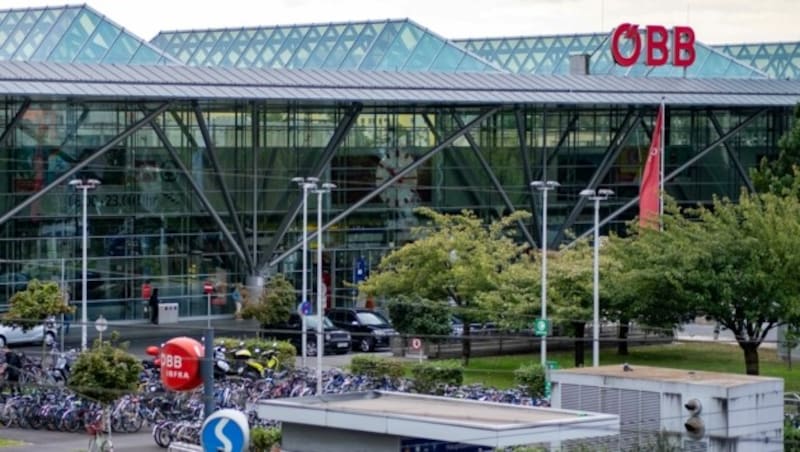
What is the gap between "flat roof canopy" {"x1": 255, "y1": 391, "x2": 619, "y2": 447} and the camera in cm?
2280

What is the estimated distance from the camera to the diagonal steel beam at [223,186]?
57.1 metres

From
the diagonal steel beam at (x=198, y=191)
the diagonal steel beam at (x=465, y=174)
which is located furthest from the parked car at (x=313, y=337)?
the diagonal steel beam at (x=465, y=174)

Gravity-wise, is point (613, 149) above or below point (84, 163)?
above

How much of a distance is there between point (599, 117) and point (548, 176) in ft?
10.3

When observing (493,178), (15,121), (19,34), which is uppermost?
(19,34)

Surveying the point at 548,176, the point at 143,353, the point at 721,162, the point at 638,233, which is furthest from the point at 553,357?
the point at 721,162

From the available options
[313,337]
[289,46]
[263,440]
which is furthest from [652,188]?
[263,440]

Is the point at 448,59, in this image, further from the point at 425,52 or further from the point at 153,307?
the point at 153,307

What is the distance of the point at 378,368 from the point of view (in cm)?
4453

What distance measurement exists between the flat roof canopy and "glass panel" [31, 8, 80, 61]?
34.9 m

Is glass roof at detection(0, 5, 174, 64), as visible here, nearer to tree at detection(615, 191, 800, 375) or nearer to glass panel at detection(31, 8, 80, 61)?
glass panel at detection(31, 8, 80, 61)

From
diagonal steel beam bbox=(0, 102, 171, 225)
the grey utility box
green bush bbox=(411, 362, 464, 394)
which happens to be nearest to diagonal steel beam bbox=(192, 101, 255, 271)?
diagonal steel beam bbox=(0, 102, 171, 225)

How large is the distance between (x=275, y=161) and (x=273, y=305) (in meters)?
9.21

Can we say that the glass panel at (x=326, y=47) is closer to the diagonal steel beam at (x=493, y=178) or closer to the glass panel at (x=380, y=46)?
the glass panel at (x=380, y=46)
